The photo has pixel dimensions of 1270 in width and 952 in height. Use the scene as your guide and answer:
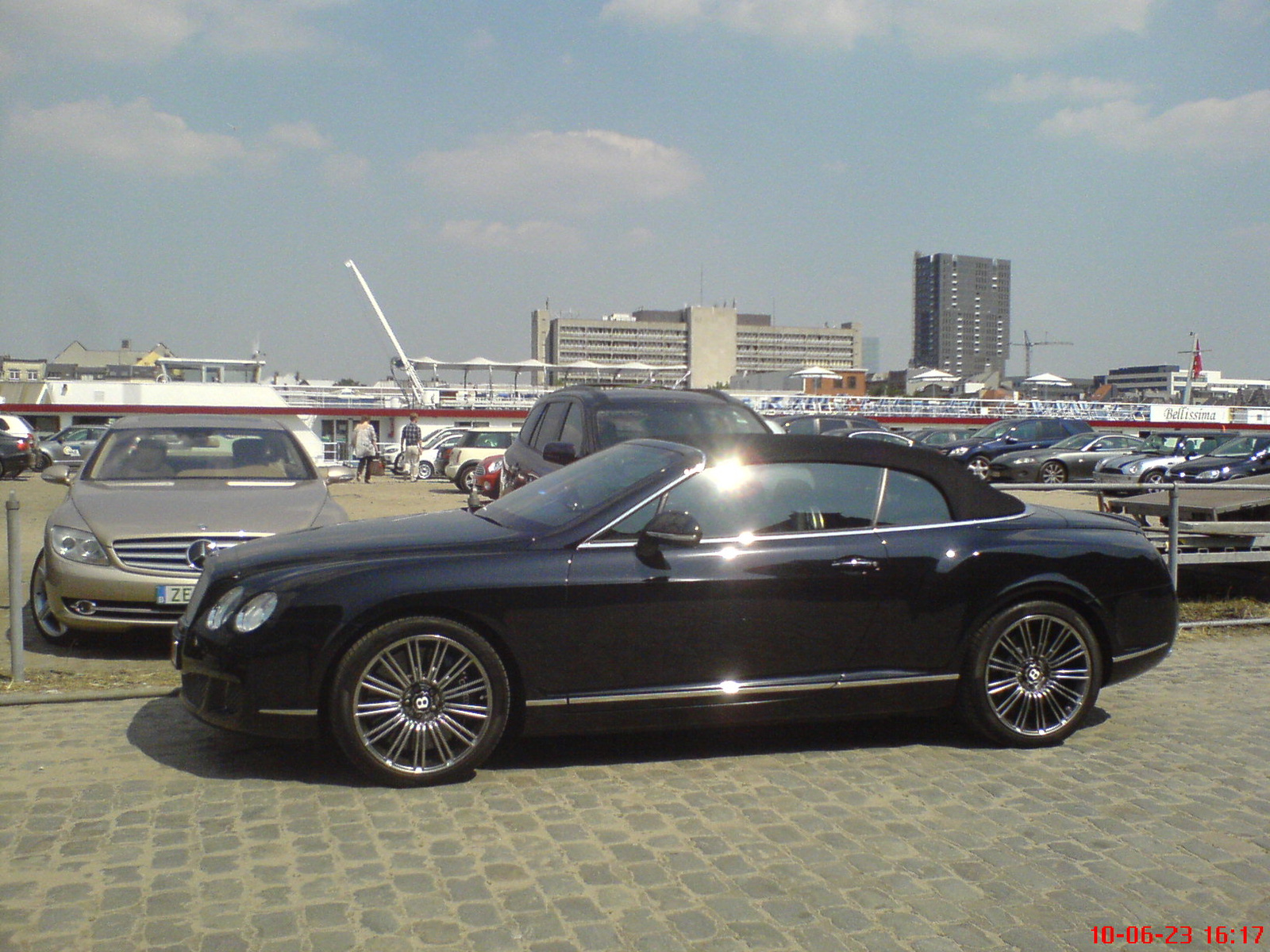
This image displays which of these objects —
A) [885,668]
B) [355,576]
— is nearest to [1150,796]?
[885,668]

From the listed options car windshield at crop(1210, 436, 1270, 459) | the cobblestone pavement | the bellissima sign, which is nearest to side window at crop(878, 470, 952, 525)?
the cobblestone pavement

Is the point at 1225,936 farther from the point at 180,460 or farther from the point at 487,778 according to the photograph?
the point at 180,460

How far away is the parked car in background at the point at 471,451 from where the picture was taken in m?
28.9

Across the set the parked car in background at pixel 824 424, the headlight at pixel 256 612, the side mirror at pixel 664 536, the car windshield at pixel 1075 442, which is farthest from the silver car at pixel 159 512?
the car windshield at pixel 1075 442

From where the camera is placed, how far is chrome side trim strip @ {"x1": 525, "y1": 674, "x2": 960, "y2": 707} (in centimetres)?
481

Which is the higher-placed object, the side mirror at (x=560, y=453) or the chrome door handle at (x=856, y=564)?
the side mirror at (x=560, y=453)

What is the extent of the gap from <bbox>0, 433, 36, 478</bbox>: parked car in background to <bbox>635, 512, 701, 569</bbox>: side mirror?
3056 cm

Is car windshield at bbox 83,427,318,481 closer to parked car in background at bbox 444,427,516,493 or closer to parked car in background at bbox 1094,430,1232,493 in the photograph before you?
parked car in background at bbox 444,427,516,493

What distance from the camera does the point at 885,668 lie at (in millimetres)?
5219

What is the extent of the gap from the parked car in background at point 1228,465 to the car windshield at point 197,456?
17849 mm

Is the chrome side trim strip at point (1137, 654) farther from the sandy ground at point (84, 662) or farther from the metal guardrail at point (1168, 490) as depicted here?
the metal guardrail at point (1168, 490)

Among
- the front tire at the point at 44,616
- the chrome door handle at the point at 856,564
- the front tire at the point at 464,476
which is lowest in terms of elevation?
the front tire at the point at 464,476

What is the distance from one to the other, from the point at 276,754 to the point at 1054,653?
143 inches

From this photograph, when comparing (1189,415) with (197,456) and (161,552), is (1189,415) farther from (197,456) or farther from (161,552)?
(161,552)
